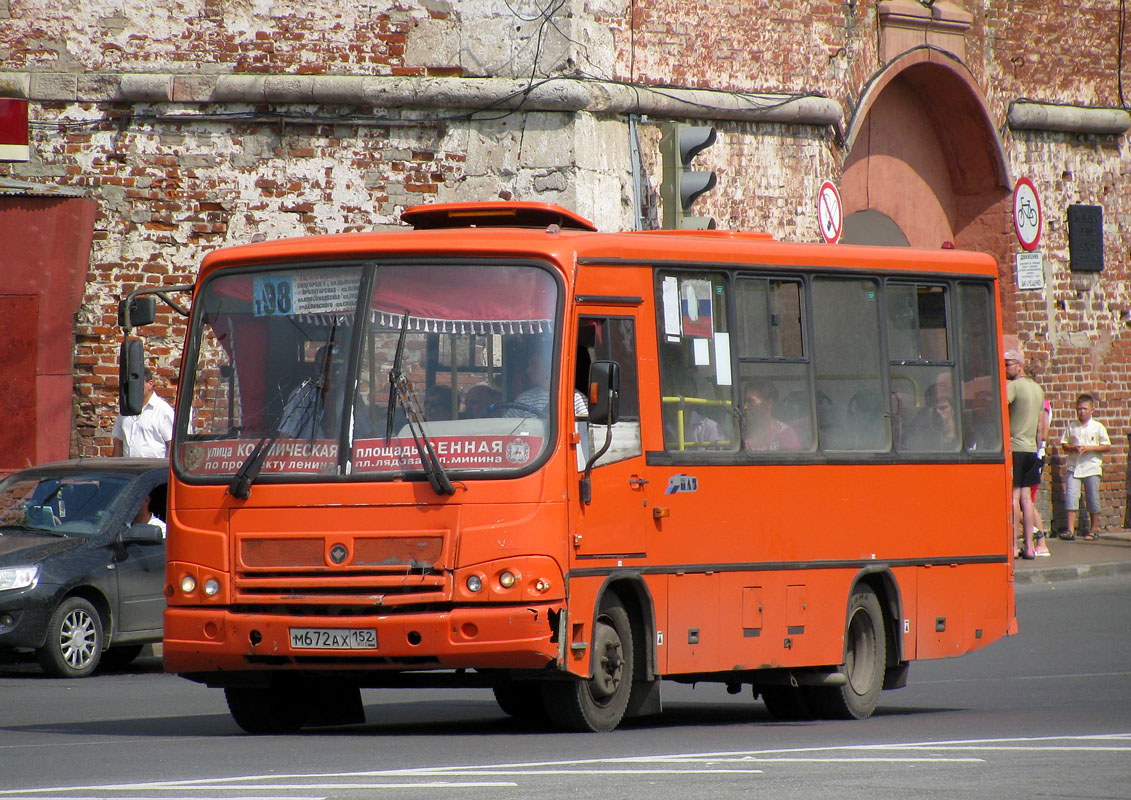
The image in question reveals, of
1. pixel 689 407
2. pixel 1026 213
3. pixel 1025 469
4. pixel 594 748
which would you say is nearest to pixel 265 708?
pixel 594 748

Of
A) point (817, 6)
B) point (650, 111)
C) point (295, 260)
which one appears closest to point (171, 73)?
point (650, 111)

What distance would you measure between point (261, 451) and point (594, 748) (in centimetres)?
233

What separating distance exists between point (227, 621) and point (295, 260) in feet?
6.29

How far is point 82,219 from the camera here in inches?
740

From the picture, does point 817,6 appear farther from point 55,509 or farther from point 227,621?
point 227,621

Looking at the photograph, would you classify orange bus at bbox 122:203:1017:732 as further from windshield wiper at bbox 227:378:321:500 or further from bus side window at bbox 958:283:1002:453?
bus side window at bbox 958:283:1002:453

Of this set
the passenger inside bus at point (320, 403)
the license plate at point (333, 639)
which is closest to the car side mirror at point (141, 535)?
the passenger inside bus at point (320, 403)

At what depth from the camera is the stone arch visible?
23.7 metres

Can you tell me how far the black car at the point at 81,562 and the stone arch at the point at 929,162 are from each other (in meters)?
11.3

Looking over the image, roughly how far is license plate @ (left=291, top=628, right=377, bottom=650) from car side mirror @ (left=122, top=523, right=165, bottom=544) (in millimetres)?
5029

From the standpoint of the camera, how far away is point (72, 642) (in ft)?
45.6

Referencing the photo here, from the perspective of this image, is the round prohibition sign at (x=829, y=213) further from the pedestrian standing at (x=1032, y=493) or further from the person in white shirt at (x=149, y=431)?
the person in white shirt at (x=149, y=431)

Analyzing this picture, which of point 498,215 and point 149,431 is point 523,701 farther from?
point 149,431

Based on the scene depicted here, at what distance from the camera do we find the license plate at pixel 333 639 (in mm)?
9297
